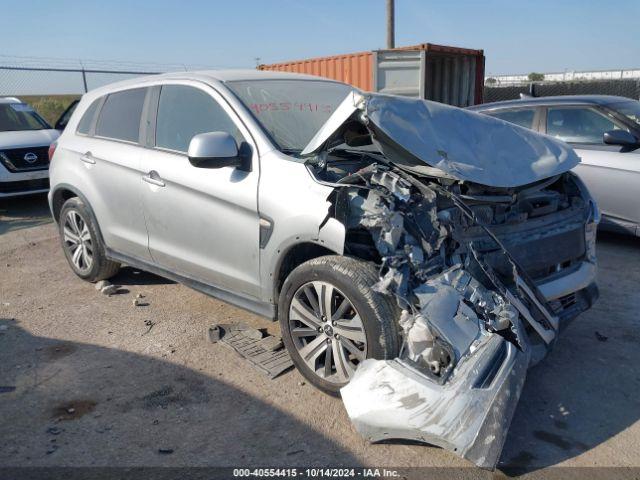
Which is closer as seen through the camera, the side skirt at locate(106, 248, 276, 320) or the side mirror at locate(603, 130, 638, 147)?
the side skirt at locate(106, 248, 276, 320)

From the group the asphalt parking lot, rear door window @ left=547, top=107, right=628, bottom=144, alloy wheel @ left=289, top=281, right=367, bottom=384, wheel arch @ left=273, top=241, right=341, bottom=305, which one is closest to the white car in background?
the asphalt parking lot

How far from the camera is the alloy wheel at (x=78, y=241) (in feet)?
17.0

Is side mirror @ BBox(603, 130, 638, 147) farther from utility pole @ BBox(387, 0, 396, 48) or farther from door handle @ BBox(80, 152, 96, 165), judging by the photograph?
utility pole @ BBox(387, 0, 396, 48)

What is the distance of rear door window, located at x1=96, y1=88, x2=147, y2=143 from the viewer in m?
4.57

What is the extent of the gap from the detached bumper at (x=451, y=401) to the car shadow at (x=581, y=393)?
361 mm

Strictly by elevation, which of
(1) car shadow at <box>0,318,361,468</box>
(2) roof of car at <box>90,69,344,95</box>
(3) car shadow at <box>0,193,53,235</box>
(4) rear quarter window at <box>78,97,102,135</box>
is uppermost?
(2) roof of car at <box>90,69,344,95</box>

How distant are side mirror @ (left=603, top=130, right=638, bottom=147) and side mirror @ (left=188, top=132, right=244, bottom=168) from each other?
4.10m

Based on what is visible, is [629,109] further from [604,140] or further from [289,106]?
[289,106]

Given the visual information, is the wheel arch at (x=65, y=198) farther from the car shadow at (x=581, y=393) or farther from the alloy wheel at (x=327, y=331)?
the car shadow at (x=581, y=393)

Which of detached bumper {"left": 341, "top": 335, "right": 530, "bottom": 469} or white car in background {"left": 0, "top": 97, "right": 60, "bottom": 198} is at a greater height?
white car in background {"left": 0, "top": 97, "right": 60, "bottom": 198}

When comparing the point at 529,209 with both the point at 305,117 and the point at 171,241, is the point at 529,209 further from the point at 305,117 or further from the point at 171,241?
the point at 171,241

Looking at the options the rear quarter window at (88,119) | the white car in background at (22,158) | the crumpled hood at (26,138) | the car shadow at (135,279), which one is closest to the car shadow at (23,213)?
the white car in background at (22,158)

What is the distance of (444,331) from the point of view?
2.67m

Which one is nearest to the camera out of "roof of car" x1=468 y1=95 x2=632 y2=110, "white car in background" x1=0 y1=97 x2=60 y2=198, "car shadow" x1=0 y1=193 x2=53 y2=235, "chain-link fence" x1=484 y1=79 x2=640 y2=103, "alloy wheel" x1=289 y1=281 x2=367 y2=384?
"alloy wheel" x1=289 y1=281 x2=367 y2=384
